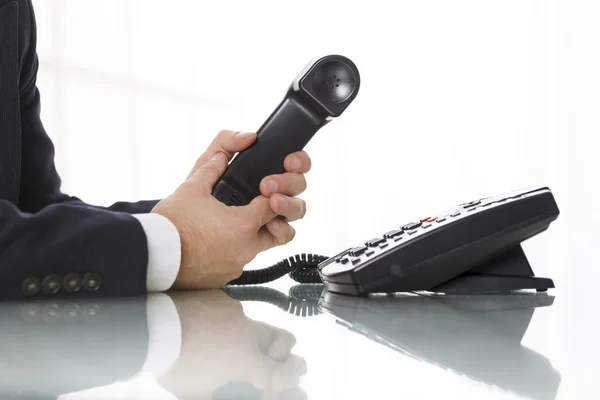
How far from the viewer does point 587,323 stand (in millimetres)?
408

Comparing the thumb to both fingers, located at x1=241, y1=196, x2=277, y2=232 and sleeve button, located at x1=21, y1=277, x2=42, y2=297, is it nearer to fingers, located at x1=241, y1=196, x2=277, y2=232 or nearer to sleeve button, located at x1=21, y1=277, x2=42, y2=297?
fingers, located at x1=241, y1=196, x2=277, y2=232

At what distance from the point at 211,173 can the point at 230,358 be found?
47 cm

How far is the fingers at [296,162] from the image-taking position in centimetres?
75

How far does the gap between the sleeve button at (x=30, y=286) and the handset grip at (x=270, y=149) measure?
22cm

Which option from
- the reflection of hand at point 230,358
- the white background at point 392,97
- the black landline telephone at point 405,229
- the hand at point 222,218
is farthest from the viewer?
the white background at point 392,97

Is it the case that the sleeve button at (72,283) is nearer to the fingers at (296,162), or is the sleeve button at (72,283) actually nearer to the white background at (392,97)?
the fingers at (296,162)

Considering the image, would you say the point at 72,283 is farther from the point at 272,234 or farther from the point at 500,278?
the point at 500,278

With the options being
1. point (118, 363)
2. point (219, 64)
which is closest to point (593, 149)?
point (219, 64)

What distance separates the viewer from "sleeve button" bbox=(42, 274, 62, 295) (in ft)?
1.93

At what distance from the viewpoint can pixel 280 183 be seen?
2.46 ft

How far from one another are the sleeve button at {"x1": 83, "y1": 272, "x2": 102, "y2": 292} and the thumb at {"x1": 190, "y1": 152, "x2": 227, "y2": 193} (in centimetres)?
17

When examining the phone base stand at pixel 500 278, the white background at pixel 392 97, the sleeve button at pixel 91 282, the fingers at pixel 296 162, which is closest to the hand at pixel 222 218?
the fingers at pixel 296 162

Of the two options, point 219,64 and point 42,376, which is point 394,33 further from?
point 42,376

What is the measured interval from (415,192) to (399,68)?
109 centimetres
